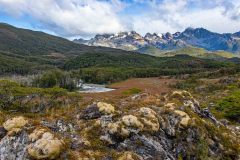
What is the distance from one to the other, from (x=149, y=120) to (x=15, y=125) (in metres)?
11.6

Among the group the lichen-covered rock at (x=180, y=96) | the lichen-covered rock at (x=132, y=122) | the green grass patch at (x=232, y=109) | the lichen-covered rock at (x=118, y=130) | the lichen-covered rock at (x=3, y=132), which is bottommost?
the green grass patch at (x=232, y=109)

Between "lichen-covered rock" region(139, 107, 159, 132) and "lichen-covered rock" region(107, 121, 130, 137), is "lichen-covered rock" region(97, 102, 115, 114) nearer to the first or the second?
"lichen-covered rock" region(107, 121, 130, 137)

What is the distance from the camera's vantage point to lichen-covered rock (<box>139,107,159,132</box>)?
26.4 m

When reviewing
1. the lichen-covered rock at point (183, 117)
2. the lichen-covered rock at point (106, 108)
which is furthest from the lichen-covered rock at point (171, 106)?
the lichen-covered rock at point (106, 108)

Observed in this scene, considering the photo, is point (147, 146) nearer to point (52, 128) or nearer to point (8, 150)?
point (52, 128)

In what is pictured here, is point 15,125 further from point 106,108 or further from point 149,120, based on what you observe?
point 149,120

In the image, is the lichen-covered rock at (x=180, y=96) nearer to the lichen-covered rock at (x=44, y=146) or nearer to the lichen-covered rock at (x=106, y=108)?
the lichen-covered rock at (x=106, y=108)

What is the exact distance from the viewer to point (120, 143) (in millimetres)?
24703

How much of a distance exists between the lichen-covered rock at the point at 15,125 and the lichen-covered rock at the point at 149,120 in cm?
1024

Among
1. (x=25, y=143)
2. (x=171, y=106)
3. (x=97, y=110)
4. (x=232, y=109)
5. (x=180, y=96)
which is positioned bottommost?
(x=232, y=109)

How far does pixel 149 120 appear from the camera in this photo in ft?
88.3

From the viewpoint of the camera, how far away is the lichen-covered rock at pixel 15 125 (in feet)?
79.4

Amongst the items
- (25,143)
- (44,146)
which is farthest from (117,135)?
(25,143)

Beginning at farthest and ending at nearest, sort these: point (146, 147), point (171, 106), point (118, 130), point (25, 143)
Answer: point (171, 106) → point (118, 130) → point (146, 147) → point (25, 143)
